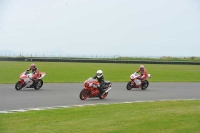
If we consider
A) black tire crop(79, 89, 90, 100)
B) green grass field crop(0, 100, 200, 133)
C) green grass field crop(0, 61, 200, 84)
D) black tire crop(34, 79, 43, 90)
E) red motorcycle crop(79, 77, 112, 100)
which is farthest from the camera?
green grass field crop(0, 61, 200, 84)

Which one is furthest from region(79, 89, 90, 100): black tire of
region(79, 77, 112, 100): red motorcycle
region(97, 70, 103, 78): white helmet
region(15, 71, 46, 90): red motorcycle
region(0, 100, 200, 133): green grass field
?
region(15, 71, 46, 90): red motorcycle

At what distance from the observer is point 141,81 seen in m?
23.0

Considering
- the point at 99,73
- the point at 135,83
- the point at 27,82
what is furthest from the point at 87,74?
the point at 99,73

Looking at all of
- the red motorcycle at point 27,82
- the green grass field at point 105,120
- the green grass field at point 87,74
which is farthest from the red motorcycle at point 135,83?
the green grass field at point 105,120

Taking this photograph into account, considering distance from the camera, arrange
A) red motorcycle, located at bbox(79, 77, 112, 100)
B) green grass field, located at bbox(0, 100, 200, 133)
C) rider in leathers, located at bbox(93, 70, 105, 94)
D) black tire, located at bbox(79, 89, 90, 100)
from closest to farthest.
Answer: green grass field, located at bbox(0, 100, 200, 133), black tire, located at bbox(79, 89, 90, 100), red motorcycle, located at bbox(79, 77, 112, 100), rider in leathers, located at bbox(93, 70, 105, 94)

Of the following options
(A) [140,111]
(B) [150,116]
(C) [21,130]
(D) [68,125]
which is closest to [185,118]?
(B) [150,116]

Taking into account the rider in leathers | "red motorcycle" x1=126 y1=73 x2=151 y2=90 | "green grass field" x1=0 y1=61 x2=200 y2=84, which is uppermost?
the rider in leathers

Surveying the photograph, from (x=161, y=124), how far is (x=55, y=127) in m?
2.67

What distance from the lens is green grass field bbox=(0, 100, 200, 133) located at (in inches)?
365

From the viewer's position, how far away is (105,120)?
34.5 feet

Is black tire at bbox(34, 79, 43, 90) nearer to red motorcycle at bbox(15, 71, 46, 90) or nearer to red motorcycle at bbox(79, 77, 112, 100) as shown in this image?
red motorcycle at bbox(15, 71, 46, 90)

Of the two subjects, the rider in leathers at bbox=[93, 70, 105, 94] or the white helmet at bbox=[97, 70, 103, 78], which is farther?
the rider in leathers at bbox=[93, 70, 105, 94]

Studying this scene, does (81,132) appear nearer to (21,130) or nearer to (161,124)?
(21,130)

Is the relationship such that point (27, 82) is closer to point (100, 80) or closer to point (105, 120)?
point (100, 80)
